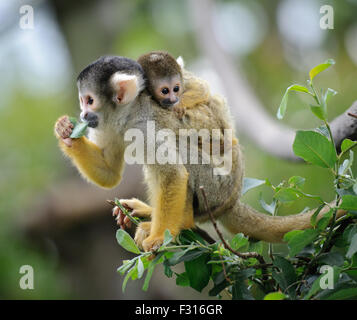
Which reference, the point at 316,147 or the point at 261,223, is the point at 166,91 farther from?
the point at 316,147

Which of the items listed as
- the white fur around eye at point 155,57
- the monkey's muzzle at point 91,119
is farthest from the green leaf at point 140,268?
the white fur around eye at point 155,57

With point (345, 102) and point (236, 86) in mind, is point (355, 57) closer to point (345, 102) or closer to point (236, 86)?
point (345, 102)

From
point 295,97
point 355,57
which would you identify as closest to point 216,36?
point 295,97

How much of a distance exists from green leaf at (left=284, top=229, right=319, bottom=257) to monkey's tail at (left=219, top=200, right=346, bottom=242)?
60 centimetres

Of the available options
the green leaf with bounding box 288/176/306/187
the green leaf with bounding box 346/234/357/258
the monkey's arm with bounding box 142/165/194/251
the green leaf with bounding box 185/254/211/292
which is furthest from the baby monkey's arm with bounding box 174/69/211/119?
the green leaf with bounding box 346/234/357/258

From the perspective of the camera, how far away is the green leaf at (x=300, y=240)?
58.4 inches

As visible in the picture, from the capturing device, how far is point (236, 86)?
14.0ft

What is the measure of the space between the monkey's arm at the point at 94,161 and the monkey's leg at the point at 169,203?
1.38 ft

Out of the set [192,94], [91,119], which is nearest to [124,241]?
[91,119]

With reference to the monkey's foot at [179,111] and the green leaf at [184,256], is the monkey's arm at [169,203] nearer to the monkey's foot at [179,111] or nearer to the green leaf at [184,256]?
the monkey's foot at [179,111]

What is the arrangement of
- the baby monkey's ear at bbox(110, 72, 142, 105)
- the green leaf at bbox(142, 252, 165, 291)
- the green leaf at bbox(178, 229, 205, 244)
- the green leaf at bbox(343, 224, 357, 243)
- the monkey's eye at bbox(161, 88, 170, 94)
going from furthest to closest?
1. the monkey's eye at bbox(161, 88, 170, 94)
2. the baby monkey's ear at bbox(110, 72, 142, 105)
3. the green leaf at bbox(178, 229, 205, 244)
4. the green leaf at bbox(142, 252, 165, 291)
5. the green leaf at bbox(343, 224, 357, 243)

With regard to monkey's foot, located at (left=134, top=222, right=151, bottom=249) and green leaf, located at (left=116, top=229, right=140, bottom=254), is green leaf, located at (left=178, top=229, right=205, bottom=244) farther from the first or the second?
monkey's foot, located at (left=134, top=222, right=151, bottom=249)

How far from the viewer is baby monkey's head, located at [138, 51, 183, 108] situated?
8.36 feet

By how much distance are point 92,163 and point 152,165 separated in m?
0.44
